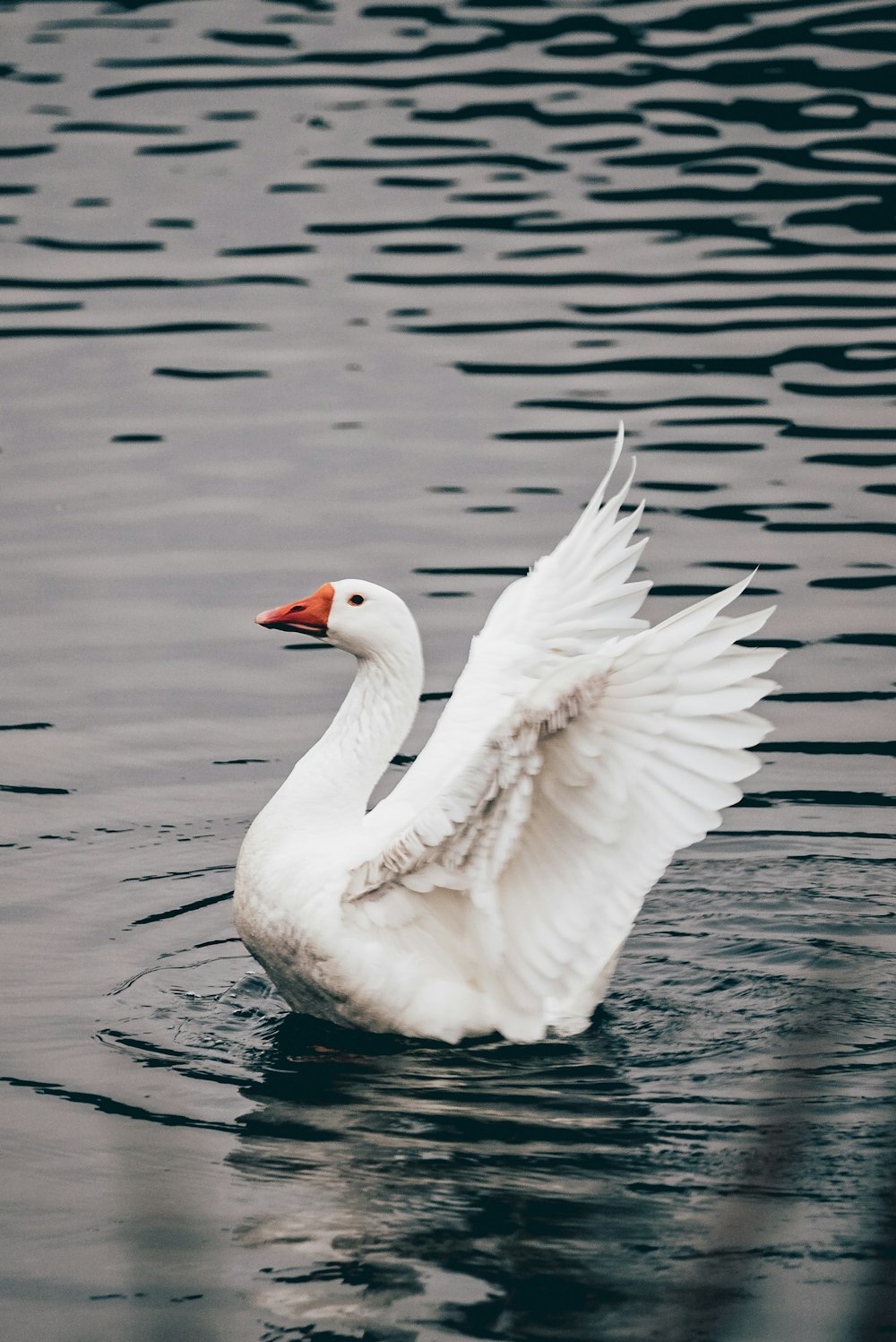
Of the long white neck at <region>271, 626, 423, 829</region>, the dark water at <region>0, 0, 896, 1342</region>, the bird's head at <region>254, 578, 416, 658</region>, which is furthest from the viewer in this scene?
the bird's head at <region>254, 578, 416, 658</region>

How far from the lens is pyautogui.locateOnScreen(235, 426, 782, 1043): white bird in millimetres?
6254

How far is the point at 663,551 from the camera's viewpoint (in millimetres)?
11078

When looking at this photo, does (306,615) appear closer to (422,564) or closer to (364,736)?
(364,736)

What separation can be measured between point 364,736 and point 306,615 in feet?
1.60

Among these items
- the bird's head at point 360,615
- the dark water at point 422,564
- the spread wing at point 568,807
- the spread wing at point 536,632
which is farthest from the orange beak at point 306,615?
the dark water at point 422,564

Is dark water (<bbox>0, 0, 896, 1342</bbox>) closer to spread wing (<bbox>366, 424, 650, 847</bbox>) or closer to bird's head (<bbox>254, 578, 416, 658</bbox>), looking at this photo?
spread wing (<bbox>366, 424, 650, 847</bbox>)

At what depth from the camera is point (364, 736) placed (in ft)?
24.1

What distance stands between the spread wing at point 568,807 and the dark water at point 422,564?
1.24ft

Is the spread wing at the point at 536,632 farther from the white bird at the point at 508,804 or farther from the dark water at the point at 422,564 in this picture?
the dark water at the point at 422,564

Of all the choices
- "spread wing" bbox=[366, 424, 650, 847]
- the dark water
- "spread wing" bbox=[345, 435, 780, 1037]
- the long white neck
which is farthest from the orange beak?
the dark water

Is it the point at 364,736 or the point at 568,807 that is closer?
the point at 568,807

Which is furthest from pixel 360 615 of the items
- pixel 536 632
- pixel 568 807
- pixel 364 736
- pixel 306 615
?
pixel 568 807

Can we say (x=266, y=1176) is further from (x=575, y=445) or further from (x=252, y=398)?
(x=252, y=398)

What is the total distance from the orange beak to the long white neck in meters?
0.22
